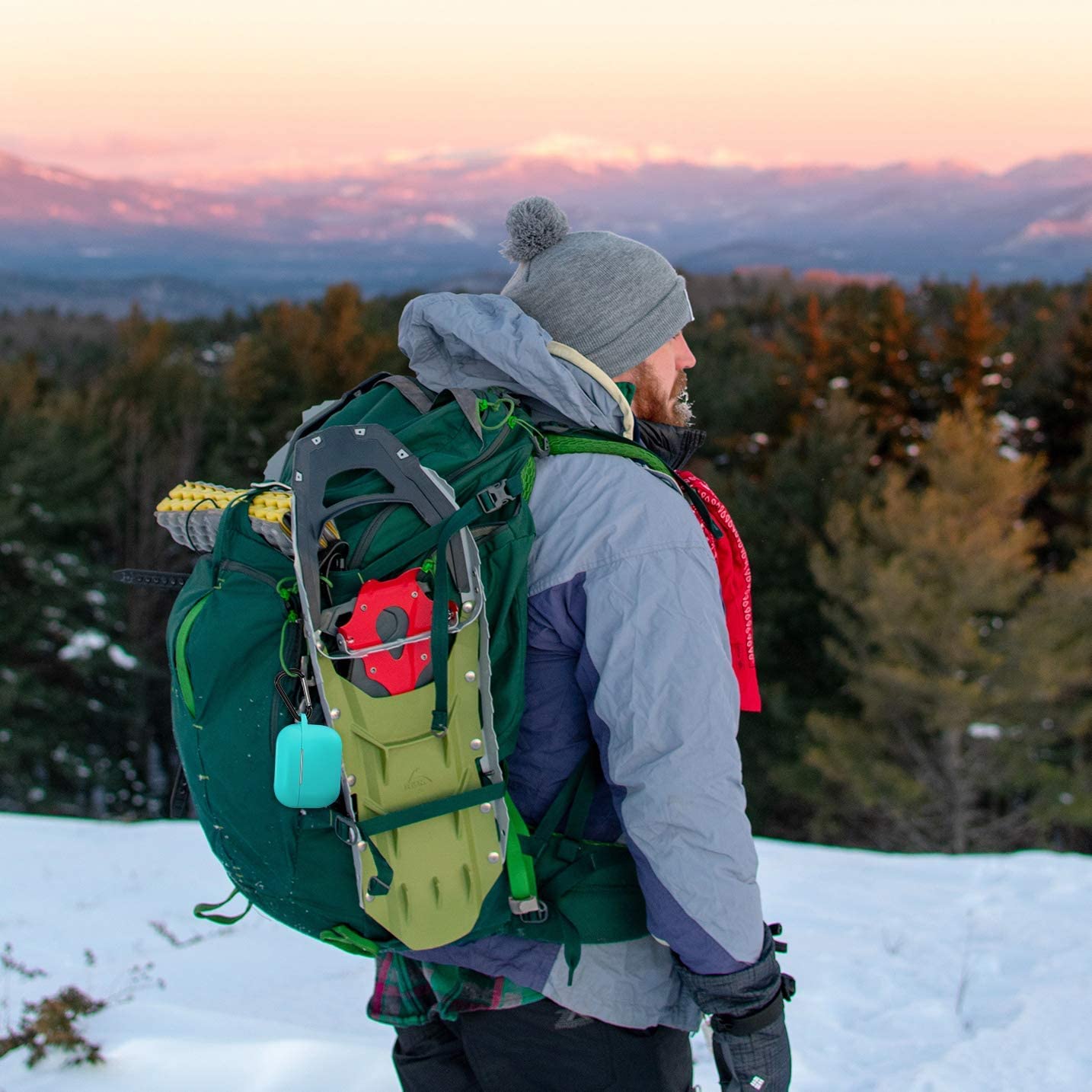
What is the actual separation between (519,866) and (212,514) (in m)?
0.61

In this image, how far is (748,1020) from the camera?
4.43 feet

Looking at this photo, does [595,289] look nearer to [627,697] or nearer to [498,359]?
[498,359]

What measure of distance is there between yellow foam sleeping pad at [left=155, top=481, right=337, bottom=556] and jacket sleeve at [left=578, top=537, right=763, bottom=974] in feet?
1.22

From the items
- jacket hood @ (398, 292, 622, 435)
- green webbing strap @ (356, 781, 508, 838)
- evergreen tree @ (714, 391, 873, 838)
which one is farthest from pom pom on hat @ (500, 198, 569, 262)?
evergreen tree @ (714, 391, 873, 838)

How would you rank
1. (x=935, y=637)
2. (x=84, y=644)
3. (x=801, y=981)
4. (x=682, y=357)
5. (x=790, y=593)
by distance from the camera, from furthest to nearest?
(x=84, y=644) → (x=790, y=593) → (x=935, y=637) → (x=801, y=981) → (x=682, y=357)

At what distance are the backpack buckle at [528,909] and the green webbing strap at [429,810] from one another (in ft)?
0.48

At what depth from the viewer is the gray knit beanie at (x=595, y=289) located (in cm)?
154

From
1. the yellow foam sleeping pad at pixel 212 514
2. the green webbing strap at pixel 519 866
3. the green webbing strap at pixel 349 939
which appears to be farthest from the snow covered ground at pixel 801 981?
the yellow foam sleeping pad at pixel 212 514

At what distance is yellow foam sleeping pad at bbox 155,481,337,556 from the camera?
1.29 meters

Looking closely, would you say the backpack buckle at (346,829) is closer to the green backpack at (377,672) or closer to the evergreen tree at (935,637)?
the green backpack at (377,672)

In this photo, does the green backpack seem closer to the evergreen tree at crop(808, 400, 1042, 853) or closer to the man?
the man

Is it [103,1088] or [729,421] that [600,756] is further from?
[729,421]

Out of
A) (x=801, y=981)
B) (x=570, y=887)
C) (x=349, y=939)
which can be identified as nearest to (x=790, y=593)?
(x=801, y=981)

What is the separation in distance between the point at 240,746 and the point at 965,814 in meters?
16.8
